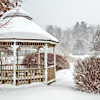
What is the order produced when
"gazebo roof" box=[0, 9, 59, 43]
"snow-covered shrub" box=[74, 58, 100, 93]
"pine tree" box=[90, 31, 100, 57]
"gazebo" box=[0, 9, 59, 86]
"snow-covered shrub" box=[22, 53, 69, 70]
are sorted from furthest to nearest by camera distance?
"pine tree" box=[90, 31, 100, 57] → "snow-covered shrub" box=[22, 53, 69, 70] → "gazebo" box=[0, 9, 59, 86] → "gazebo roof" box=[0, 9, 59, 43] → "snow-covered shrub" box=[74, 58, 100, 93]

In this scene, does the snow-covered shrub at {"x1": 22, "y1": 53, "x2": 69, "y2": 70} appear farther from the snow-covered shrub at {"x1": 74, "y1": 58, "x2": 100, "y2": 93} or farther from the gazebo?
the snow-covered shrub at {"x1": 74, "y1": 58, "x2": 100, "y2": 93}

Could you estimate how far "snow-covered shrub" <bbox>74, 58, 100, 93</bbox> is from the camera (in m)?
8.74

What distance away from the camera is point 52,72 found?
12102mm

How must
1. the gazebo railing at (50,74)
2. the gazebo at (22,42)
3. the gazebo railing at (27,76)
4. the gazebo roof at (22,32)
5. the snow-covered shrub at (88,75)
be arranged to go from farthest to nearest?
the gazebo railing at (50,74), the gazebo railing at (27,76), the gazebo at (22,42), the gazebo roof at (22,32), the snow-covered shrub at (88,75)

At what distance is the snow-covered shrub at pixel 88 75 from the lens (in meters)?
8.74

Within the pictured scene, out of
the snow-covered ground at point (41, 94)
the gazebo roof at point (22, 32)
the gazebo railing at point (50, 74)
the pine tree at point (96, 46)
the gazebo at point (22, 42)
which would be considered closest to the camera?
the snow-covered ground at point (41, 94)

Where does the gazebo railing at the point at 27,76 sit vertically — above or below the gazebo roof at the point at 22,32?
below

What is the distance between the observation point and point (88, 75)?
894cm

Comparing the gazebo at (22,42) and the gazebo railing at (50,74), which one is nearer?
the gazebo at (22,42)

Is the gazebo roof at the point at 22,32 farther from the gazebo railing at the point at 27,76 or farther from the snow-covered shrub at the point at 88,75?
the snow-covered shrub at the point at 88,75

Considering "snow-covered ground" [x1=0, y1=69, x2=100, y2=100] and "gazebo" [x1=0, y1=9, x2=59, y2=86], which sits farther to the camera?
"gazebo" [x1=0, y1=9, x2=59, y2=86]

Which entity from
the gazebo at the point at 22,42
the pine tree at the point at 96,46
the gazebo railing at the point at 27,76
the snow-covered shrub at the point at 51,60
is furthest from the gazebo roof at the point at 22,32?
the pine tree at the point at 96,46

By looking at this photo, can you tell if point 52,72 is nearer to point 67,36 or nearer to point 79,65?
point 79,65

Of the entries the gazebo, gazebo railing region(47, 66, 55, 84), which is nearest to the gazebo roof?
the gazebo
